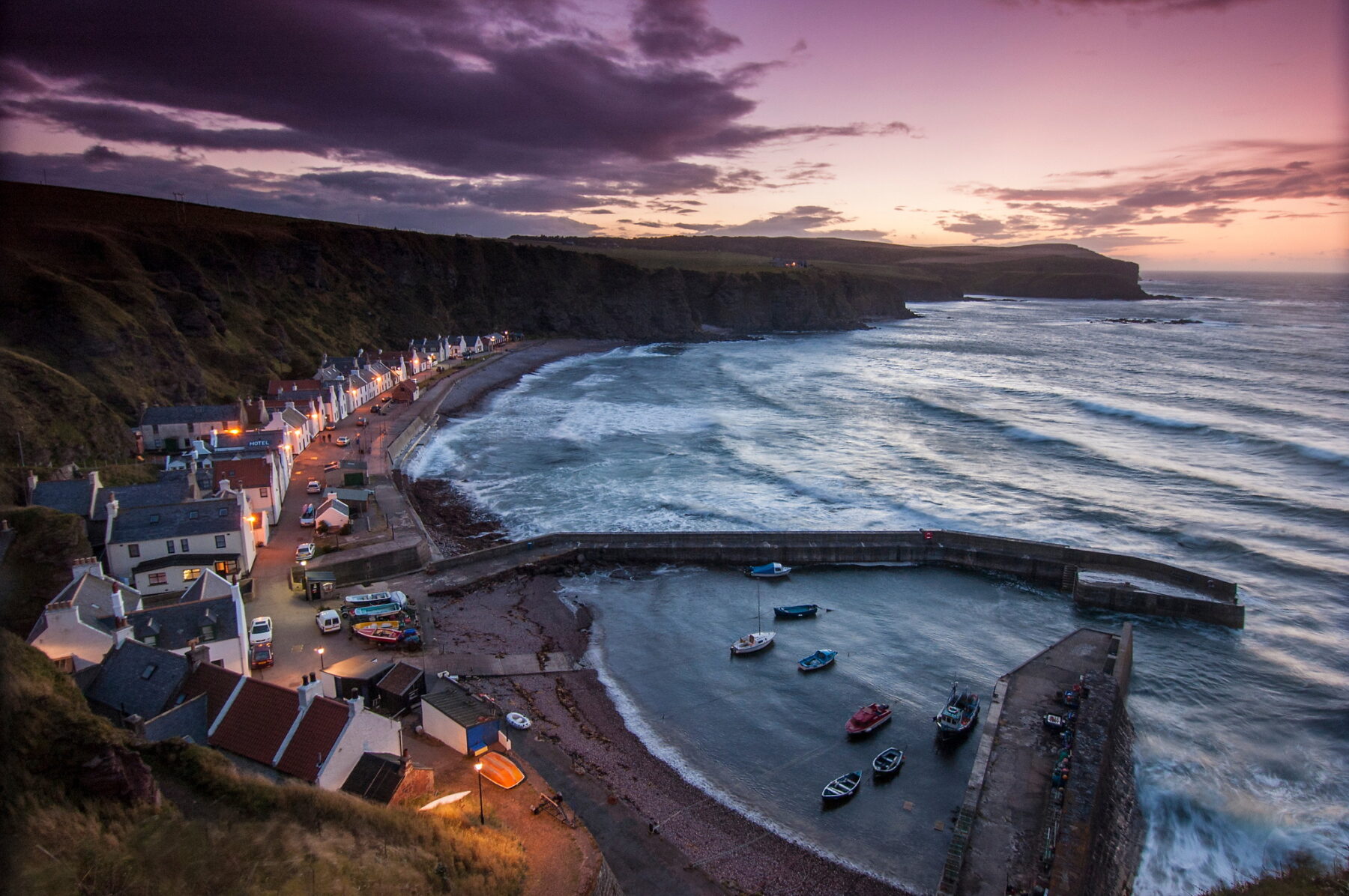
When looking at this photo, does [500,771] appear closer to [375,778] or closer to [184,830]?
[375,778]

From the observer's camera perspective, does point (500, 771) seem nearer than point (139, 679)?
Yes

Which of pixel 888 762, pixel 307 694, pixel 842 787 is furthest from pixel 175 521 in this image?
pixel 888 762

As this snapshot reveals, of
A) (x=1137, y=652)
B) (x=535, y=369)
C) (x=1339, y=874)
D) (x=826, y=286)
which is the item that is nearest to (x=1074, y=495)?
(x=1137, y=652)

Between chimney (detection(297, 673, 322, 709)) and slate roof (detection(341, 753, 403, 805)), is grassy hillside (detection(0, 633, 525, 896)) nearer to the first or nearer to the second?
slate roof (detection(341, 753, 403, 805))

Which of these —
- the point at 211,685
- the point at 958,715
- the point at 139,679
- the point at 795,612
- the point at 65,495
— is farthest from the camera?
the point at 795,612

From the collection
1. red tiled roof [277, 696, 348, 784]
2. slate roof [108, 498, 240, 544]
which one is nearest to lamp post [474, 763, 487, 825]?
red tiled roof [277, 696, 348, 784]

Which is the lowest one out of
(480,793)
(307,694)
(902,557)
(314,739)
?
(902,557)
